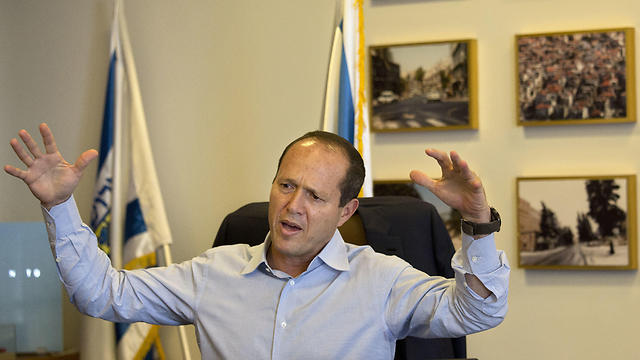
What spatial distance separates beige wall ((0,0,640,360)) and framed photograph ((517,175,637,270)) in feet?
0.19

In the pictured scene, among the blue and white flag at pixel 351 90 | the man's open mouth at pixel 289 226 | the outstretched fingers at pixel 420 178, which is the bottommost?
the man's open mouth at pixel 289 226

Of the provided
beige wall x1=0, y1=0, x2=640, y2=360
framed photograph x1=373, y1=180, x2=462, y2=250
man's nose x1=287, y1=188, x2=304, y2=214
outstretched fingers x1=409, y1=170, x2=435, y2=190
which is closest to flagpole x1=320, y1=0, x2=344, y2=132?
beige wall x1=0, y1=0, x2=640, y2=360

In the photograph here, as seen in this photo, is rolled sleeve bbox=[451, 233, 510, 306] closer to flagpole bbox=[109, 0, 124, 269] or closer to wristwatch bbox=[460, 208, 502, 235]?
wristwatch bbox=[460, 208, 502, 235]

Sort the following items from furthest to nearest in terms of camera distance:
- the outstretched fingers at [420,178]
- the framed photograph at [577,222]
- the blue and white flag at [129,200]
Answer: the blue and white flag at [129,200] < the framed photograph at [577,222] < the outstretched fingers at [420,178]

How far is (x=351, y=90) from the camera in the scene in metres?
2.90

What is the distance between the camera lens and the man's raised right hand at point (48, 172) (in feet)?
4.85

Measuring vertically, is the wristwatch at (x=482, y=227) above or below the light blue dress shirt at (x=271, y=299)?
above

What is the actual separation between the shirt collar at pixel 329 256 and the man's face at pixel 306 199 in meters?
0.02

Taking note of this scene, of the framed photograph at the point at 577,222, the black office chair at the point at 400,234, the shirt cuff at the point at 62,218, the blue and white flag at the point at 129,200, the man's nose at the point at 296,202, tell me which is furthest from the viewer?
the blue and white flag at the point at 129,200

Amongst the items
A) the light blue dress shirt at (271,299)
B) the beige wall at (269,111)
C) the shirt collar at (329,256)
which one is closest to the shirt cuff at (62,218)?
the light blue dress shirt at (271,299)

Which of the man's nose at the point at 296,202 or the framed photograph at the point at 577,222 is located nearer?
the man's nose at the point at 296,202

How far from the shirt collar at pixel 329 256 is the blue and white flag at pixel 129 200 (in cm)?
129

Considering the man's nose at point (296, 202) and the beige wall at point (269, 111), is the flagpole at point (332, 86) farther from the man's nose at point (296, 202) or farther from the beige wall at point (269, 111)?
the man's nose at point (296, 202)

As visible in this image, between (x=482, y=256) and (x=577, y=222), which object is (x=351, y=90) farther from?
(x=482, y=256)
